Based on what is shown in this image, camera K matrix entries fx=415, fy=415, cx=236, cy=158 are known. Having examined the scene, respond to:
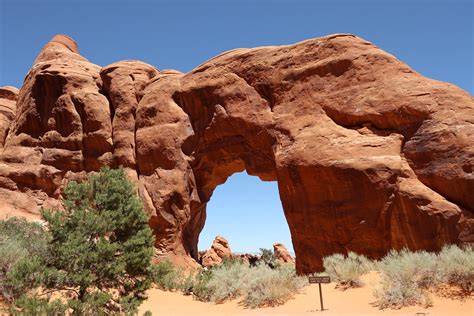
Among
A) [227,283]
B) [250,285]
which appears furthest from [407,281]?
[227,283]

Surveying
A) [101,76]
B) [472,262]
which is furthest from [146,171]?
[472,262]

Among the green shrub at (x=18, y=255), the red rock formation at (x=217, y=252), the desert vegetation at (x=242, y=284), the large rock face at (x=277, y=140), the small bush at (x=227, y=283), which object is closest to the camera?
the green shrub at (x=18, y=255)

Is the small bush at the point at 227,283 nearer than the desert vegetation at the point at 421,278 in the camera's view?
No

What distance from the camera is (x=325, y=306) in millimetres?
11422

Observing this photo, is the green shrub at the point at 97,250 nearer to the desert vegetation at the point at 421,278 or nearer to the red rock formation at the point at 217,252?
the desert vegetation at the point at 421,278

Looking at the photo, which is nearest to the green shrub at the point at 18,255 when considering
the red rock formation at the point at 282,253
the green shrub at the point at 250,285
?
the green shrub at the point at 250,285

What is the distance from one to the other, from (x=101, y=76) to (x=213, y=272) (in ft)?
49.3

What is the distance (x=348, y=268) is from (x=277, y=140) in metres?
7.14

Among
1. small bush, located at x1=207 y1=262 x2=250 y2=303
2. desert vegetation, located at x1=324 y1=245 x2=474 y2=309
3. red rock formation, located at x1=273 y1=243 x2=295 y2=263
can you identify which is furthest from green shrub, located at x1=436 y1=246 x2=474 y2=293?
red rock formation, located at x1=273 y1=243 x2=295 y2=263

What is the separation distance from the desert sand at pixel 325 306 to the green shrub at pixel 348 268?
26 centimetres

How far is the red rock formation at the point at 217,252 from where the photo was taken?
3614cm

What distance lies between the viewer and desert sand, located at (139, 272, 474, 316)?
32.4ft

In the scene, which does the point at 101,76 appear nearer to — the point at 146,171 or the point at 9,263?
the point at 146,171

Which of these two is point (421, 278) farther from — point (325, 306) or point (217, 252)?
point (217, 252)
